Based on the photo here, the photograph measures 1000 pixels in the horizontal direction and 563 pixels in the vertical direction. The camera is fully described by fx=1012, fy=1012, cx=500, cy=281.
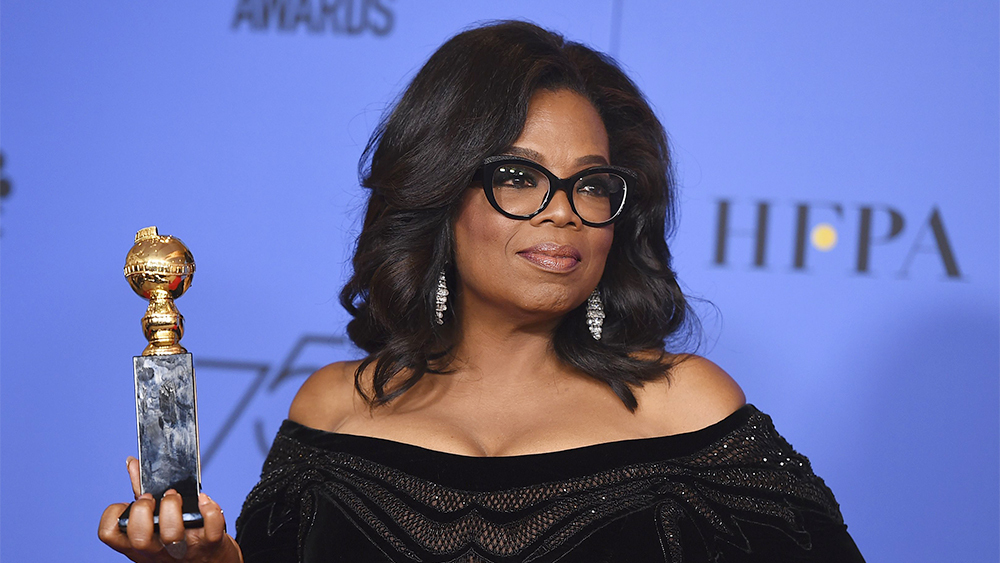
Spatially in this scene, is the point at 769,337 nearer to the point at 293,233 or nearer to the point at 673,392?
the point at 673,392

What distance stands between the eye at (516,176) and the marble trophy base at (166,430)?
0.72m

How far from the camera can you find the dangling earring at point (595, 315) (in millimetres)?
2156

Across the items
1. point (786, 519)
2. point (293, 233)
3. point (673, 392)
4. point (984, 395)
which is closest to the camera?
point (786, 519)

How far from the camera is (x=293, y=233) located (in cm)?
306

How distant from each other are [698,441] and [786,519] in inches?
8.4

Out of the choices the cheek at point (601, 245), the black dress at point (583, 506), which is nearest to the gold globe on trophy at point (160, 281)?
the black dress at point (583, 506)

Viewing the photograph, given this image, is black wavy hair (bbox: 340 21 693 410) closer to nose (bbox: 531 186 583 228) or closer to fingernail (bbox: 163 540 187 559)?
nose (bbox: 531 186 583 228)

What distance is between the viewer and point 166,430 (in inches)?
57.9

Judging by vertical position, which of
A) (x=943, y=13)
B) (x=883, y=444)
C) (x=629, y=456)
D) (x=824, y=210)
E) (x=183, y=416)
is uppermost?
(x=943, y=13)

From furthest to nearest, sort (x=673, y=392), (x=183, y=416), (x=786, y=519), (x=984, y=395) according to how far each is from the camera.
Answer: (x=984, y=395) < (x=673, y=392) < (x=786, y=519) < (x=183, y=416)

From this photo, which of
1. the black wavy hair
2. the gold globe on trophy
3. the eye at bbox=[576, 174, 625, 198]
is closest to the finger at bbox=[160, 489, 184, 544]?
the gold globe on trophy

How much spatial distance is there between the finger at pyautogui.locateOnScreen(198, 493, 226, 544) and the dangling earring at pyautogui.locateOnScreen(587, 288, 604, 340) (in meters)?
0.94

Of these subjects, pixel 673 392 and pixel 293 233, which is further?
pixel 293 233

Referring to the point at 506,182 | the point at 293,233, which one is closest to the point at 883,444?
the point at 506,182
